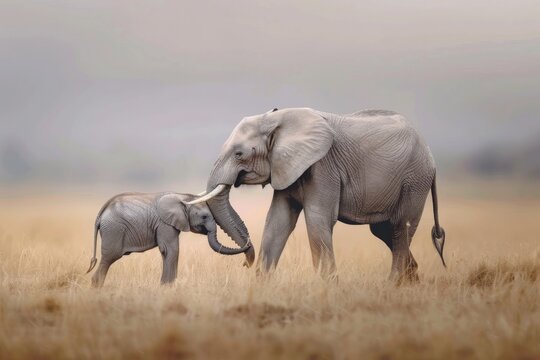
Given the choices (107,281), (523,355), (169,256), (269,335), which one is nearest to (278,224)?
(169,256)

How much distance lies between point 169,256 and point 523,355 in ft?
16.8

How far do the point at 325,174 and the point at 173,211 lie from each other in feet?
6.37

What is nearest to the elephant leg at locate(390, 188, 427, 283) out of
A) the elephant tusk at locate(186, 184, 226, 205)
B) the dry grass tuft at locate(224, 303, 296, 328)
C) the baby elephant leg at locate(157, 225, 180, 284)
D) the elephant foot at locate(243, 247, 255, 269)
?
the elephant foot at locate(243, 247, 255, 269)

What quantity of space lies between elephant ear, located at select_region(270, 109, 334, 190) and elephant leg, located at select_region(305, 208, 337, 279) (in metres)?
0.52

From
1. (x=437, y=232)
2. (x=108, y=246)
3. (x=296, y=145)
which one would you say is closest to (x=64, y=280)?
(x=108, y=246)

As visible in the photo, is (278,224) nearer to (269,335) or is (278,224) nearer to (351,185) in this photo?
(351,185)

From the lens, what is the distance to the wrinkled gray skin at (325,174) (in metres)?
10.8

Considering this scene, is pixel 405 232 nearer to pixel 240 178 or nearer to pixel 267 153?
pixel 267 153

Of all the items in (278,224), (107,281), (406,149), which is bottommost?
(107,281)

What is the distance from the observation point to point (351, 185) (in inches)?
443

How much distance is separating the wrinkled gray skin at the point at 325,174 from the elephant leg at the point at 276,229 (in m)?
0.01

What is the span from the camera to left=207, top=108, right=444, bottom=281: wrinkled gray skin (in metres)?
10.8

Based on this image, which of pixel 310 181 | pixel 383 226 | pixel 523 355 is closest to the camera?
pixel 523 355

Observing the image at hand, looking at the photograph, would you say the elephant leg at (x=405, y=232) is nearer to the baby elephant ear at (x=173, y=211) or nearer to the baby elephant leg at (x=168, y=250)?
the baby elephant ear at (x=173, y=211)
